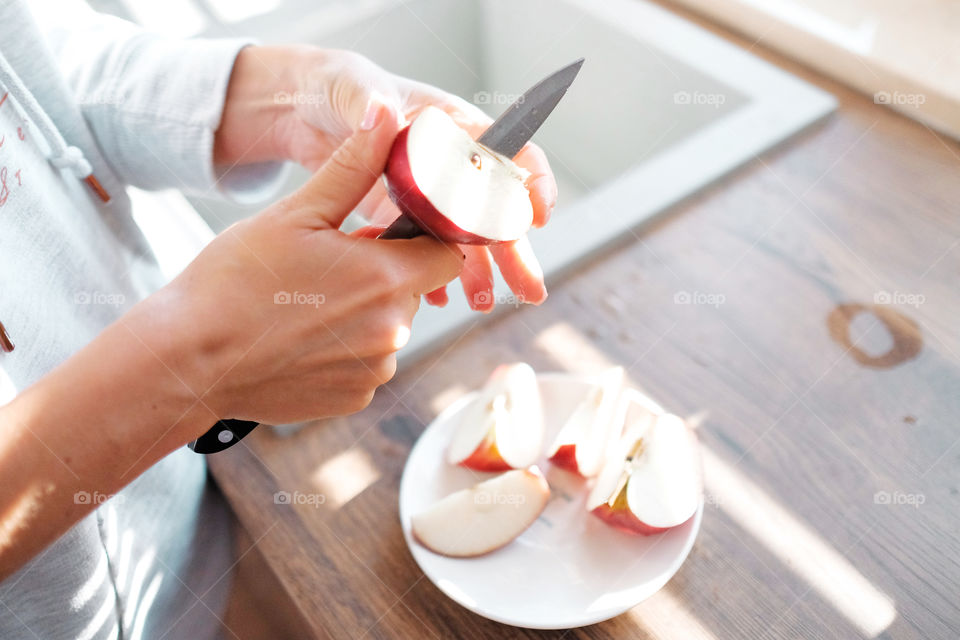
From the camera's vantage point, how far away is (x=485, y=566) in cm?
57

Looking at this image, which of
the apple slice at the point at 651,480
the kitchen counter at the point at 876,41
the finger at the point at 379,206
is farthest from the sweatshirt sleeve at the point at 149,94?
the kitchen counter at the point at 876,41

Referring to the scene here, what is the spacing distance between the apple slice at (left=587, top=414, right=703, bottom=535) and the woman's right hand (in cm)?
22

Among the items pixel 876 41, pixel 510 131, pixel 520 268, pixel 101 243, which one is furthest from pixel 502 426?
pixel 876 41

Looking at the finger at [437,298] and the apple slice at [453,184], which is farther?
the finger at [437,298]

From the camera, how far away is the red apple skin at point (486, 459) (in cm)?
60

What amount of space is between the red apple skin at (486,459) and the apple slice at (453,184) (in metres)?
0.18

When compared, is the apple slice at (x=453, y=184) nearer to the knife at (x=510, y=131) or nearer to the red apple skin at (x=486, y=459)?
the knife at (x=510, y=131)

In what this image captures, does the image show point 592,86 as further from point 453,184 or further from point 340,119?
point 453,184

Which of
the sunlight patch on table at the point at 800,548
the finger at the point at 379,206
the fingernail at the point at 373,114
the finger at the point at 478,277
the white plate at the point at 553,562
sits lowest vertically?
the sunlight patch on table at the point at 800,548

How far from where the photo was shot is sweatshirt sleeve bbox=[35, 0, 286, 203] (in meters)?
0.69

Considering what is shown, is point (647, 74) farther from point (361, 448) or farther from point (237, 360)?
point (237, 360)

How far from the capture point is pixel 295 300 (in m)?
0.47

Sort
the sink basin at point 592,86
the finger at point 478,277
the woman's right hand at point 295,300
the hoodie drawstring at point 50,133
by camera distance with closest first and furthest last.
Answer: the woman's right hand at point 295,300 → the hoodie drawstring at point 50,133 → the finger at point 478,277 → the sink basin at point 592,86

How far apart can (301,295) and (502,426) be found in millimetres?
221
